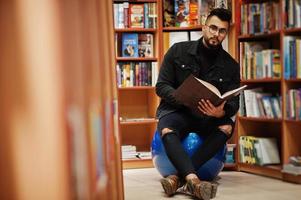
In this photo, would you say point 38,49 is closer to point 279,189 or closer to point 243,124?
point 279,189

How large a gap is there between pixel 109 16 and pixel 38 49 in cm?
3

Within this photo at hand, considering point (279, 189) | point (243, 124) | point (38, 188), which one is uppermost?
point (38, 188)

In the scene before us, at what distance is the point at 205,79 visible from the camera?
2.09m

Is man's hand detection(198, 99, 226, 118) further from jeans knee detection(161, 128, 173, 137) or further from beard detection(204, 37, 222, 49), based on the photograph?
beard detection(204, 37, 222, 49)

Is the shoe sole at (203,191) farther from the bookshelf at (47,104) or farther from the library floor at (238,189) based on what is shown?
the bookshelf at (47,104)

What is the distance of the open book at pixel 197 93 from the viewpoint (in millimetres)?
1730

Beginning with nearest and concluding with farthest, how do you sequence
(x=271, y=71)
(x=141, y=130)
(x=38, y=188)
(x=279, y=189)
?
(x=38, y=188), (x=271, y=71), (x=279, y=189), (x=141, y=130)

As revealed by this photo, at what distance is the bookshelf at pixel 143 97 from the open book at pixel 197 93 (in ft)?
2.60

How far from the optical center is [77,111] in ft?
0.53

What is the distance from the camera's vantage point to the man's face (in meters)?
2.01

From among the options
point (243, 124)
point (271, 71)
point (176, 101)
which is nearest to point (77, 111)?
point (271, 71)

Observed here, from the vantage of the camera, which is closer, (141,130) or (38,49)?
(38,49)

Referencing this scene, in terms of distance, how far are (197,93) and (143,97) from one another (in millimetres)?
1278

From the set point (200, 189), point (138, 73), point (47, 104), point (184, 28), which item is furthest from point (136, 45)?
point (47, 104)
